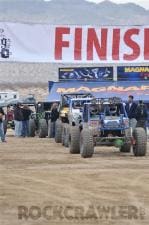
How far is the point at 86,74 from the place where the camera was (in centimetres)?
3519

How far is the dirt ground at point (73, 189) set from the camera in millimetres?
9492

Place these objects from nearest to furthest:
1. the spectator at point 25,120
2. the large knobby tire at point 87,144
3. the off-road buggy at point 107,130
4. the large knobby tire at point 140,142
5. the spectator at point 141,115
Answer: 1. the large knobby tire at point 87,144
2. the off-road buggy at point 107,130
3. the large knobby tire at point 140,142
4. the spectator at point 141,115
5. the spectator at point 25,120

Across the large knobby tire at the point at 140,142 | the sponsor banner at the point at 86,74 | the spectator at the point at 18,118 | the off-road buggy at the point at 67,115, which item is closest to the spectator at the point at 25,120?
the spectator at the point at 18,118

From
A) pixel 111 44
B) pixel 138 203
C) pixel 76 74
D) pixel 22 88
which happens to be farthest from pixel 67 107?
pixel 22 88

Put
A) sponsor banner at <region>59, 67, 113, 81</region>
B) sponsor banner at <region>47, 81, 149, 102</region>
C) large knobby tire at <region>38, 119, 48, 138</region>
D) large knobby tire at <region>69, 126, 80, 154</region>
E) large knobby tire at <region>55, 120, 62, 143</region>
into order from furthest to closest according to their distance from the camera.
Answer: sponsor banner at <region>59, 67, 113, 81</region>
sponsor banner at <region>47, 81, 149, 102</region>
large knobby tire at <region>38, 119, 48, 138</region>
large knobby tire at <region>55, 120, 62, 143</region>
large knobby tire at <region>69, 126, 80, 154</region>

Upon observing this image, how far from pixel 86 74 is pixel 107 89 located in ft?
13.0

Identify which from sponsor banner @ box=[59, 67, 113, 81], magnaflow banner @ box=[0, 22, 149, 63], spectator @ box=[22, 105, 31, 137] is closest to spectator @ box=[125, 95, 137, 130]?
magnaflow banner @ box=[0, 22, 149, 63]

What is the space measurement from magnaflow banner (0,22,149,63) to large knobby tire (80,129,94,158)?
4.73 metres

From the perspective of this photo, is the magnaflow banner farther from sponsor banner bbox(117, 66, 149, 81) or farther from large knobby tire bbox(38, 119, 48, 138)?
sponsor banner bbox(117, 66, 149, 81)

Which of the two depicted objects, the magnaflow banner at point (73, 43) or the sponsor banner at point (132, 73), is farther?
the sponsor banner at point (132, 73)

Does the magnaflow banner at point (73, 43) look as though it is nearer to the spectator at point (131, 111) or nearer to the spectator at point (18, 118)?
the spectator at point (131, 111)

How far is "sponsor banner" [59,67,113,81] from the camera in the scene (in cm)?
3497

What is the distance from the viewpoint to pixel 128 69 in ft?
116

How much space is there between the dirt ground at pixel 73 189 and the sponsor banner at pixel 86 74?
16.3m
